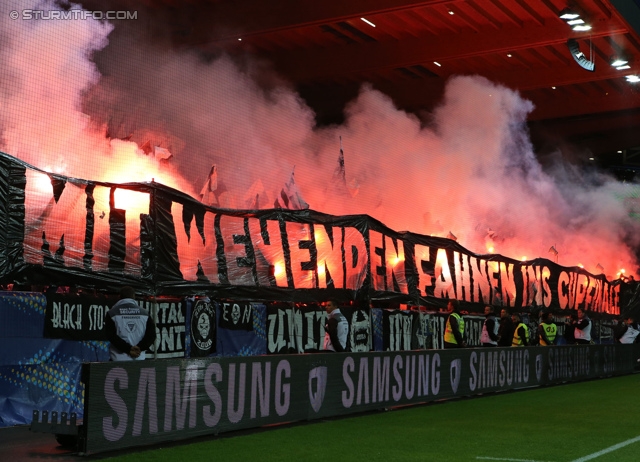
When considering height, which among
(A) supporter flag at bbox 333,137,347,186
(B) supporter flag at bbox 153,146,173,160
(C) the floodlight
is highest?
(C) the floodlight

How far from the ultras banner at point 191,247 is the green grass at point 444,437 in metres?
2.25

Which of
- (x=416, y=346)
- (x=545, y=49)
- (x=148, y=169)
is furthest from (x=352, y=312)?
(x=545, y=49)

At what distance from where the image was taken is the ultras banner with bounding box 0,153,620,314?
975 cm

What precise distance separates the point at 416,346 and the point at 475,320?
323 centimetres

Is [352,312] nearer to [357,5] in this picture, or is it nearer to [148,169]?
[148,169]

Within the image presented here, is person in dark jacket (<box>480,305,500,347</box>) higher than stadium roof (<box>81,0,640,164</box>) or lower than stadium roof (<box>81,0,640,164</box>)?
lower

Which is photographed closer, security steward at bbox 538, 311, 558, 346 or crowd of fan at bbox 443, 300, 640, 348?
crowd of fan at bbox 443, 300, 640, 348

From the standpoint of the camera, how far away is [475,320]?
19500 millimetres

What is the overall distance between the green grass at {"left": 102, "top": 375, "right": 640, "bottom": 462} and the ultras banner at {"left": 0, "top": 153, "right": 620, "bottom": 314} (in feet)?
7.37

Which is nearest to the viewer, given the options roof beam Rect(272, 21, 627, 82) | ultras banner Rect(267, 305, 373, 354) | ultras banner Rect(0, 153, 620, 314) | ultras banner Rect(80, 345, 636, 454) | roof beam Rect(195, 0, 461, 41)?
ultras banner Rect(80, 345, 636, 454)

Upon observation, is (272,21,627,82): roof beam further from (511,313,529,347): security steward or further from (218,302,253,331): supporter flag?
(218,302,253,331): supporter flag

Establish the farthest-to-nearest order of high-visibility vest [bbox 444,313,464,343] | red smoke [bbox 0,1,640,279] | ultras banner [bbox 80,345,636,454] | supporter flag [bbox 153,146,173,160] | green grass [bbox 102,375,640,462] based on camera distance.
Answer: supporter flag [bbox 153,146,173,160], high-visibility vest [bbox 444,313,464,343], red smoke [bbox 0,1,640,279], green grass [bbox 102,375,640,462], ultras banner [bbox 80,345,636,454]

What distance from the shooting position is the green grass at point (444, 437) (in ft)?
26.3

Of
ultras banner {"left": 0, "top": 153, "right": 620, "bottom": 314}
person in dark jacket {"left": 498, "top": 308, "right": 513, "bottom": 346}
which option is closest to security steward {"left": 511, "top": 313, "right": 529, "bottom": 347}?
person in dark jacket {"left": 498, "top": 308, "right": 513, "bottom": 346}
